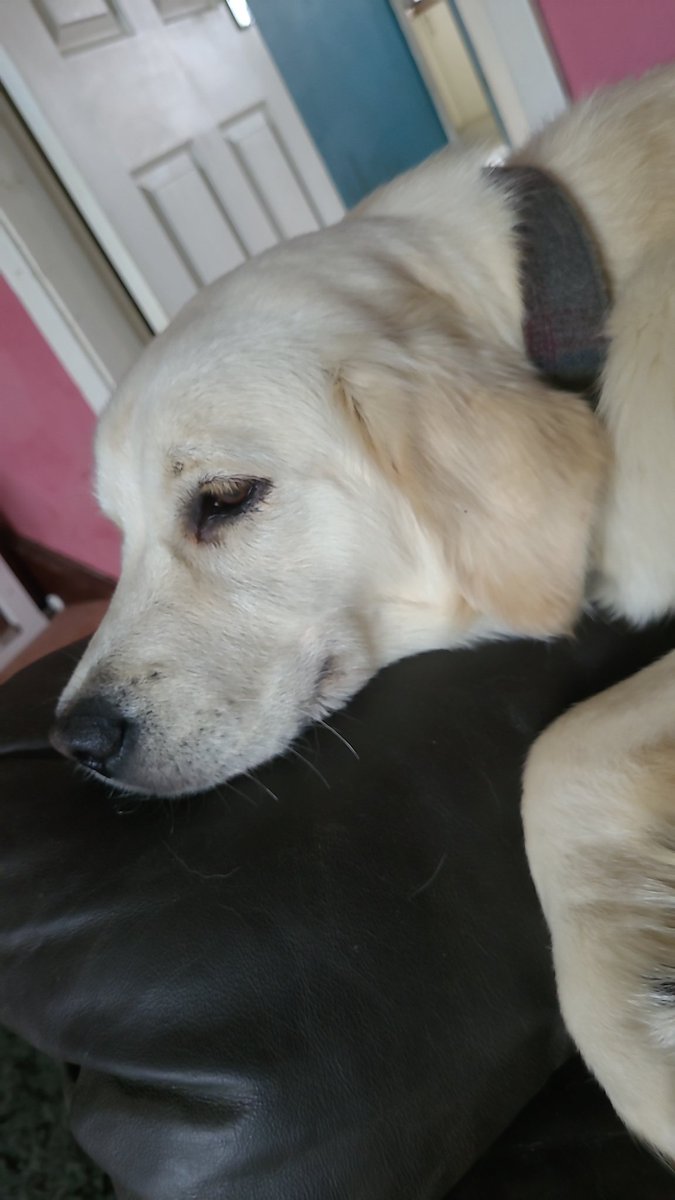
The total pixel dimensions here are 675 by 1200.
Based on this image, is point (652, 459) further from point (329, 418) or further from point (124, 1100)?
point (124, 1100)

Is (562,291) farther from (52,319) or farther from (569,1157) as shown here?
(52,319)

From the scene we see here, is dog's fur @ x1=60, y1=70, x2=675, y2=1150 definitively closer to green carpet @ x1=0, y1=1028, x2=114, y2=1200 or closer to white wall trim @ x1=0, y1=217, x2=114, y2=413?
green carpet @ x1=0, y1=1028, x2=114, y2=1200

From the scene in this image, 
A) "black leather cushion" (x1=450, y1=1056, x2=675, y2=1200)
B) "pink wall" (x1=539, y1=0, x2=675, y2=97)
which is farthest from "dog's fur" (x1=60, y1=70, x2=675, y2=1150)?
"pink wall" (x1=539, y1=0, x2=675, y2=97)

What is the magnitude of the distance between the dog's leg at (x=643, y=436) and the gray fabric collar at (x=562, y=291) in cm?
3

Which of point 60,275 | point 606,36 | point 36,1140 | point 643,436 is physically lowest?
point 36,1140

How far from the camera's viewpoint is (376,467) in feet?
2.80

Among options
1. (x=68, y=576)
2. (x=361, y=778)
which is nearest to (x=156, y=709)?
(x=361, y=778)

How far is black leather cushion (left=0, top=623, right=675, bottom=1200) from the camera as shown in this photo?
22.9 inches

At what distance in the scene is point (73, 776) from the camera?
844 millimetres

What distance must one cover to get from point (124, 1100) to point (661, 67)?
50.6 inches

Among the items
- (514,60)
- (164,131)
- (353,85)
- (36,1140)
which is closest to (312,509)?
(36,1140)

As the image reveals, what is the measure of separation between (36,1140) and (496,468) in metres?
1.25

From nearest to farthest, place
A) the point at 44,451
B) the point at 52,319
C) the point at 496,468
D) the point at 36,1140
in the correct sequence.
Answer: the point at 496,468 → the point at 36,1140 → the point at 52,319 → the point at 44,451

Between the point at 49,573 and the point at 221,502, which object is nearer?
the point at 221,502
